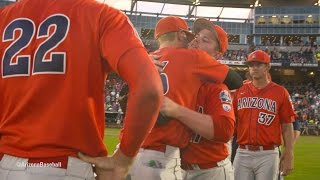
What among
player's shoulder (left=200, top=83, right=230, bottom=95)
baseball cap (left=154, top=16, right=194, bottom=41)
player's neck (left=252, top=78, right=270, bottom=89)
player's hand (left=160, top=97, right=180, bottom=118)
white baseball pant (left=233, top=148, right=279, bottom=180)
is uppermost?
baseball cap (left=154, top=16, right=194, bottom=41)

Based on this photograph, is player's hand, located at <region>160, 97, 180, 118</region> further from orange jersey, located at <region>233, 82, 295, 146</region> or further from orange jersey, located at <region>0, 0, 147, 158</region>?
orange jersey, located at <region>233, 82, 295, 146</region>

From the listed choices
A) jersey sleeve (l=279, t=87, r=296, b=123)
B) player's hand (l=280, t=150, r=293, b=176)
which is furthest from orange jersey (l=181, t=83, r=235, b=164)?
jersey sleeve (l=279, t=87, r=296, b=123)

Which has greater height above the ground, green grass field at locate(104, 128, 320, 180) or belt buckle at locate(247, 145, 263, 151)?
belt buckle at locate(247, 145, 263, 151)

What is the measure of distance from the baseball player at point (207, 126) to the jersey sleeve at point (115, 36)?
100cm

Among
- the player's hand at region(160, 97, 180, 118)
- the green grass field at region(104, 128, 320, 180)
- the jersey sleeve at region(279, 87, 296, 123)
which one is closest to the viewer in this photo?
the player's hand at region(160, 97, 180, 118)

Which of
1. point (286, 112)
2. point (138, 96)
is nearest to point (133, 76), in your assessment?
point (138, 96)

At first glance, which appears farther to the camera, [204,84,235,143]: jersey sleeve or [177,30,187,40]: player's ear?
[177,30,187,40]: player's ear

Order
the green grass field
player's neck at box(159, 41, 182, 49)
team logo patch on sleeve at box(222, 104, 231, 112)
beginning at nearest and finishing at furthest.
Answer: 1. team logo patch on sleeve at box(222, 104, 231, 112)
2. player's neck at box(159, 41, 182, 49)
3. the green grass field

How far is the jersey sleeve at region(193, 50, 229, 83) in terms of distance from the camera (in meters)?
3.24

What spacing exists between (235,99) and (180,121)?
351 centimetres

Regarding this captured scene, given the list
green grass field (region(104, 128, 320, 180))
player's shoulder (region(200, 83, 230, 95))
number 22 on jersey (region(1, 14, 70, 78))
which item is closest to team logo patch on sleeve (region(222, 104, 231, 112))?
player's shoulder (region(200, 83, 230, 95))

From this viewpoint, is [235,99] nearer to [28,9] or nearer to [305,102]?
[28,9]

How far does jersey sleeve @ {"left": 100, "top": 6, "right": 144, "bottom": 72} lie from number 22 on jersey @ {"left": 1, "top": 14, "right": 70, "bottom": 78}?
18 cm

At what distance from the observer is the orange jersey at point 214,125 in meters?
3.26
